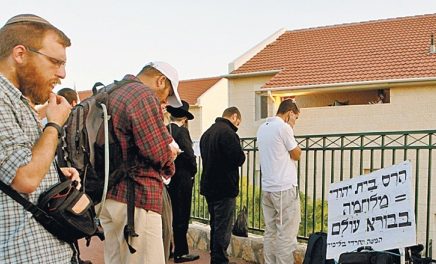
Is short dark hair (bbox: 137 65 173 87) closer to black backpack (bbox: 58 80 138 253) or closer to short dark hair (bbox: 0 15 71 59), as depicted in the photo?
black backpack (bbox: 58 80 138 253)

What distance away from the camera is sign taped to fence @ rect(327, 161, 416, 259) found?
147 inches

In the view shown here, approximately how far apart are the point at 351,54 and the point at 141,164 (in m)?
18.1

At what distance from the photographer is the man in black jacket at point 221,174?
584cm

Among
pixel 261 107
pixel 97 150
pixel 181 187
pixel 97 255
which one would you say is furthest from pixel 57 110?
pixel 261 107

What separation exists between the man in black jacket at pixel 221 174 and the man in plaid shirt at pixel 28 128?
3.69 m

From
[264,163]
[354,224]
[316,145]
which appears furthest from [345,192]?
[316,145]

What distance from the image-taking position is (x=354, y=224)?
416cm

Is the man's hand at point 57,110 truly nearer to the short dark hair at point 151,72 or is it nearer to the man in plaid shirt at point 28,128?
the man in plaid shirt at point 28,128

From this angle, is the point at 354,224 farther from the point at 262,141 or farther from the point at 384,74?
the point at 384,74

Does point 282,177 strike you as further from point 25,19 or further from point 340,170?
point 25,19

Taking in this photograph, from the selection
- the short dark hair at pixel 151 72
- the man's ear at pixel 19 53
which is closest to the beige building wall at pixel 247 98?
the short dark hair at pixel 151 72

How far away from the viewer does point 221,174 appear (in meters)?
5.88

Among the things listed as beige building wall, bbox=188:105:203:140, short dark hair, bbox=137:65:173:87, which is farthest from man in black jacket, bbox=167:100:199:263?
beige building wall, bbox=188:105:203:140

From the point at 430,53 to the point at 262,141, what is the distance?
14273mm
